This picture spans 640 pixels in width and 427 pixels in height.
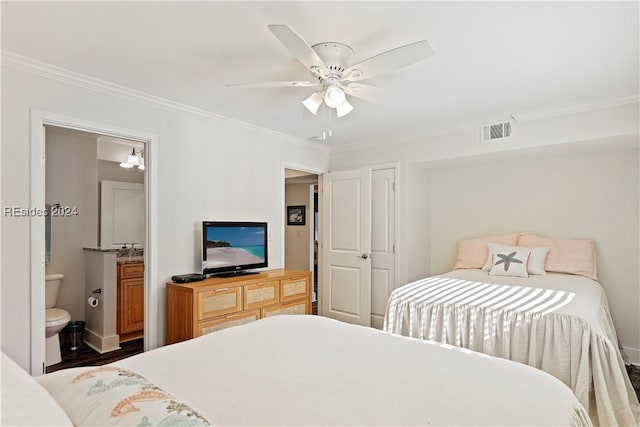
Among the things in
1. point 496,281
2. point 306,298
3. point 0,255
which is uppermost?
point 0,255

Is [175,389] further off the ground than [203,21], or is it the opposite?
[203,21]

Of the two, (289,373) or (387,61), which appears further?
(387,61)

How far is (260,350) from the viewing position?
1.56 m

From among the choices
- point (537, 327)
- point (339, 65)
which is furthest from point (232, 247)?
point (537, 327)

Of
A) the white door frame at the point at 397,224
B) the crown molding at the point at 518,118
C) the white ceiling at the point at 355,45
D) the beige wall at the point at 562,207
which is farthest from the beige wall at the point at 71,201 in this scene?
the beige wall at the point at 562,207

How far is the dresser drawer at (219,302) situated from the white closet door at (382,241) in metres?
2.00

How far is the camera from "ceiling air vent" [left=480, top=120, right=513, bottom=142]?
12.0ft

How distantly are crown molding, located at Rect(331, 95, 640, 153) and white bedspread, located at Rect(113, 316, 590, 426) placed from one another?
113 inches

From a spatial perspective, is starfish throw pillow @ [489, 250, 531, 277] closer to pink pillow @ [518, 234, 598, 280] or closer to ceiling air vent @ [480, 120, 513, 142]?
pink pillow @ [518, 234, 598, 280]

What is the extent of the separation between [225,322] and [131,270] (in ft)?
5.14

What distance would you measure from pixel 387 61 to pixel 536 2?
0.77m

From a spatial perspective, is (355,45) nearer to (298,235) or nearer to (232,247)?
(232,247)

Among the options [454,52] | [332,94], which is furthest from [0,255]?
[454,52]

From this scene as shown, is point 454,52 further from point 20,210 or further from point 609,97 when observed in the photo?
point 20,210
